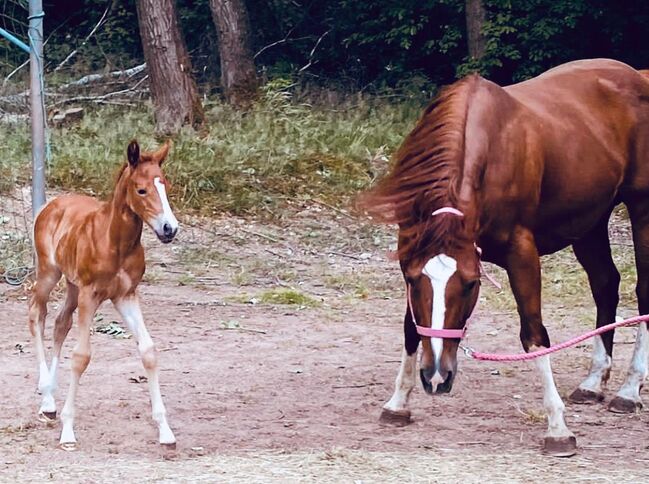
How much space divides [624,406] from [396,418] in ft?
4.27

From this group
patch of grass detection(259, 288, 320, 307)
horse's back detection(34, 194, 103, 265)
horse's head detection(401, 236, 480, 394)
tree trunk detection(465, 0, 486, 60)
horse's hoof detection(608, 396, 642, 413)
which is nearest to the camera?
horse's head detection(401, 236, 480, 394)

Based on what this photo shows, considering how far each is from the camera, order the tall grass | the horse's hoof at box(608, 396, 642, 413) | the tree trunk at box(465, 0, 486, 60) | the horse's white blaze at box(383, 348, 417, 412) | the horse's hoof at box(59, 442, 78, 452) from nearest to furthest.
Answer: the horse's hoof at box(59, 442, 78, 452) → the horse's white blaze at box(383, 348, 417, 412) → the horse's hoof at box(608, 396, 642, 413) → the tall grass → the tree trunk at box(465, 0, 486, 60)

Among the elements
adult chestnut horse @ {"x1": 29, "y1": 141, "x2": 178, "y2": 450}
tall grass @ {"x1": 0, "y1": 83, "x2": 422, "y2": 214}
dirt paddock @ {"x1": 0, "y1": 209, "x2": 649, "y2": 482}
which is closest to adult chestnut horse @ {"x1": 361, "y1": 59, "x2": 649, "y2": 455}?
dirt paddock @ {"x1": 0, "y1": 209, "x2": 649, "y2": 482}

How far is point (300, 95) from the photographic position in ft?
55.1

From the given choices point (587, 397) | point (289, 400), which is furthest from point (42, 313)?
point (587, 397)

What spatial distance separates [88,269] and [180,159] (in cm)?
756

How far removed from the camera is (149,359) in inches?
211

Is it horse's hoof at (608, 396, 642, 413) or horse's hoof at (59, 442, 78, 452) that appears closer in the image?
horse's hoof at (59, 442, 78, 452)

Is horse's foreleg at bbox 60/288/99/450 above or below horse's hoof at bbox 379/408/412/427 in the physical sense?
above

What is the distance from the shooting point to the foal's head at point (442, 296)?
485cm

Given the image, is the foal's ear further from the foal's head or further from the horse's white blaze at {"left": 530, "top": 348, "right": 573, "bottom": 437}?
the horse's white blaze at {"left": 530, "top": 348, "right": 573, "bottom": 437}

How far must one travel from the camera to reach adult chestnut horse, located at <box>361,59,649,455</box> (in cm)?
492

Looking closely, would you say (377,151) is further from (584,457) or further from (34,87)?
(584,457)

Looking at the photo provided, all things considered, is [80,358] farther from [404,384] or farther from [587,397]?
[587,397]
